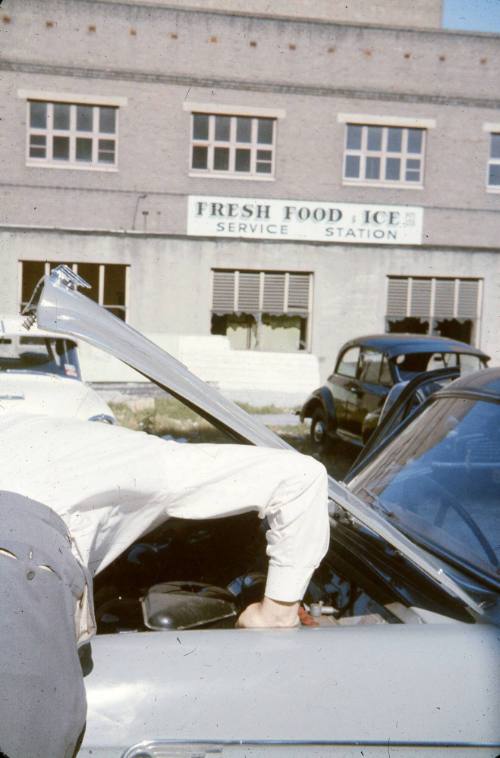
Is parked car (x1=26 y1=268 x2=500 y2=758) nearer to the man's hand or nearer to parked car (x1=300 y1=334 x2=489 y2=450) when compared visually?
the man's hand

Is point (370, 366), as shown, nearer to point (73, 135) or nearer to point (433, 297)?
point (433, 297)

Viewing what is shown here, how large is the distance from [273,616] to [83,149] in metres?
18.3

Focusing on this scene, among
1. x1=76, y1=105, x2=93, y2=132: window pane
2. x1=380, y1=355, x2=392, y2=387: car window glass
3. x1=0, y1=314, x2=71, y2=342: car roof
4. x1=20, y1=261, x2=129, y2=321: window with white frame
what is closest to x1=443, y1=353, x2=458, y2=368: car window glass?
x1=380, y1=355, x2=392, y2=387: car window glass

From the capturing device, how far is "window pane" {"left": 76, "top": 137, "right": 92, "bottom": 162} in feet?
61.2

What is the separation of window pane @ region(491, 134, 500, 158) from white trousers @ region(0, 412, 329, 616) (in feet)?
65.7

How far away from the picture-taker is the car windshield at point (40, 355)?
28.2ft

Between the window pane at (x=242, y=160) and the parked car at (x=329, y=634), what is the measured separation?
56.8ft

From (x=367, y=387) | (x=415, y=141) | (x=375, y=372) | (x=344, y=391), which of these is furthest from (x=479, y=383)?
(x=415, y=141)

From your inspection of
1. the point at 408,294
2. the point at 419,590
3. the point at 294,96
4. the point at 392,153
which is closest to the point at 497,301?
the point at 408,294

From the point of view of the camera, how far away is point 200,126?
19.0 m

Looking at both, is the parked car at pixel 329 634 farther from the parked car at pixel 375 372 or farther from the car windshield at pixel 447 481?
the parked car at pixel 375 372

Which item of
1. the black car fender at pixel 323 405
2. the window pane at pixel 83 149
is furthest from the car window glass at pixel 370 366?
the window pane at pixel 83 149

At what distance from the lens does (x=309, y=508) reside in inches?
77.9

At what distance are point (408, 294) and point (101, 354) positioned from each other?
785cm
